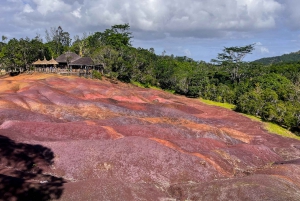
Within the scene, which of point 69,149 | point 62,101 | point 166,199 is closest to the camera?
point 166,199

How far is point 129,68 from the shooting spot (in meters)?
114

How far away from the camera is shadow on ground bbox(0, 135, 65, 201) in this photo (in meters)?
19.1

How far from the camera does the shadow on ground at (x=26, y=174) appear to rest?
19.1 meters

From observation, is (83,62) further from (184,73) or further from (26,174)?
(26,174)

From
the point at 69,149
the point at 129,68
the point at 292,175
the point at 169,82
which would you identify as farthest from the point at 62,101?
the point at 169,82

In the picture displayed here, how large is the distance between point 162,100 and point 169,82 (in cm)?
4133

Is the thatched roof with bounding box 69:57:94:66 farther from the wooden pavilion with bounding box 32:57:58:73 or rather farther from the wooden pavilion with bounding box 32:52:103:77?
the wooden pavilion with bounding box 32:57:58:73

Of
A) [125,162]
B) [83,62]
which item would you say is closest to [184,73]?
[83,62]

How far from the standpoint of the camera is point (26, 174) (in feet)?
76.3

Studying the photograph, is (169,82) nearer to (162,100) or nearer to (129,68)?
(129,68)

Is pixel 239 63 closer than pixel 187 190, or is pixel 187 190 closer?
pixel 187 190

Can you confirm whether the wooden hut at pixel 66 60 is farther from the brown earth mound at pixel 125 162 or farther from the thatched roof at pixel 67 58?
the brown earth mound at pixel 125 162

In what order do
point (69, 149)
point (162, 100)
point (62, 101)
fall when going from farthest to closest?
1. point (162, 100)
2. point (62, 101)
3. point (69, 149)

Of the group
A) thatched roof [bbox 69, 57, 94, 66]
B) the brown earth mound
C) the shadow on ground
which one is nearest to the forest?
thatched roof [bbox 69, 57, 94, 66]
